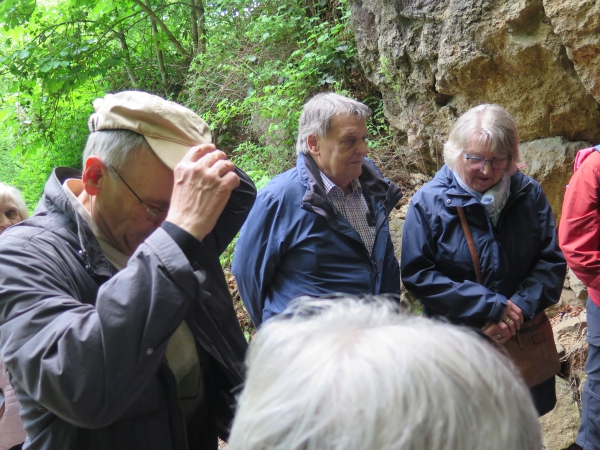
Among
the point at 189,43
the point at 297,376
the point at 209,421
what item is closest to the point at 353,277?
the point at 209,421

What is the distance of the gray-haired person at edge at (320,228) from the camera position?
2629mm

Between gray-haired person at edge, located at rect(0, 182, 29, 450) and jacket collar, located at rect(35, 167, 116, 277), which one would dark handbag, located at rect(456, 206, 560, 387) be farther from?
gray-haired person at edge, located at rect(0, 182, 29, 450)

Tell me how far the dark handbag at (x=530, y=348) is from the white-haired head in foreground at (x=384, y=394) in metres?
1.91

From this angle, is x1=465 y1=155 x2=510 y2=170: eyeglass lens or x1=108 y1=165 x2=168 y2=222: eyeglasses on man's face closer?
x1=108 y1=165 x2=168 y2=222: eyeglasses on man's face

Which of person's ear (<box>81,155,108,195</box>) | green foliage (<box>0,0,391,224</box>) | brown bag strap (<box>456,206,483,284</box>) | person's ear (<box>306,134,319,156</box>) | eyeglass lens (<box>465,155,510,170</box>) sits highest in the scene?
green foliage (<box>0,0,391,224</box>)

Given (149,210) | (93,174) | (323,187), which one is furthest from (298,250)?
(93,174)

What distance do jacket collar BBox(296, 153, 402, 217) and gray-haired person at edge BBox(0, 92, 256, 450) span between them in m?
0.89

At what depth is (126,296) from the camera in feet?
3.79

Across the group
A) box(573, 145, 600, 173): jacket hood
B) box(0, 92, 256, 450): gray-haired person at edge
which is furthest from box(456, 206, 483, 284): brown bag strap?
box(0, 92, 256, 450): gray-haired person at edge

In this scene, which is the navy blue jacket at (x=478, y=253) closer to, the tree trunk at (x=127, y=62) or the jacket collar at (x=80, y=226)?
the jacket collar at (x=80, y=226)

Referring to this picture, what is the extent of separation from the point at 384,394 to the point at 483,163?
2.24m

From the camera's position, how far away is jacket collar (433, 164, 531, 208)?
2.75 metres

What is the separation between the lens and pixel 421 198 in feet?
9.43

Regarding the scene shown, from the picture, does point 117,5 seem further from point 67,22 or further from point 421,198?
point 421,198
